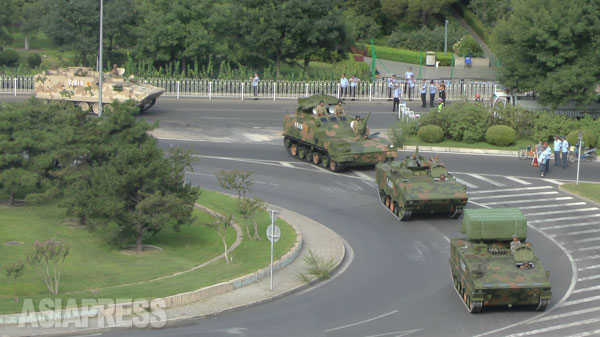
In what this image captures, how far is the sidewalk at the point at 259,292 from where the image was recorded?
1798 cm

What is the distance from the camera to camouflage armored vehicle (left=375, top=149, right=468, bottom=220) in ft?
90.0

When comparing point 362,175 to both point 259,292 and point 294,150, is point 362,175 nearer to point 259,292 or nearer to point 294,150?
point 294,150

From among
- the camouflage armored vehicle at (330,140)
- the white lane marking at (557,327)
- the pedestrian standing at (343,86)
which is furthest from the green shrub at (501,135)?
the white lane marking at (557,327)

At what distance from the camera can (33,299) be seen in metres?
19.4

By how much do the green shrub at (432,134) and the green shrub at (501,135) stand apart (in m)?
2.29

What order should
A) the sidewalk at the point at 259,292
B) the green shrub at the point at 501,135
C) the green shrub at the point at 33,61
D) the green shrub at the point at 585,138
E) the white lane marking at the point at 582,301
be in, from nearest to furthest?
the sidewalk at the point at 259,292 < the white lane marking at the point at 582,301 < the green shrub at the point at 585,138 < the green shrub at the point at 501,135 < the green shrub at the point at 33,61

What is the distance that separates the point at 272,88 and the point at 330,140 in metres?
18.7

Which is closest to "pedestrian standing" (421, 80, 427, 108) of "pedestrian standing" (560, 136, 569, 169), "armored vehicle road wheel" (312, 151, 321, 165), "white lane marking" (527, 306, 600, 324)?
"pedestrian standing" (560, 136, 569, 169)

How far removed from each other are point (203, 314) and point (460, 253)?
6379 mm

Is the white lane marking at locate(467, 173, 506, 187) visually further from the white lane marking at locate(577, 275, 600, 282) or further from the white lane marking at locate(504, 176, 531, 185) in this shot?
the white lane marking at locate(577, 275, 600, 282)

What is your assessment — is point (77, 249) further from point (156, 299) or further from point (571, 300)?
point (571, 300)

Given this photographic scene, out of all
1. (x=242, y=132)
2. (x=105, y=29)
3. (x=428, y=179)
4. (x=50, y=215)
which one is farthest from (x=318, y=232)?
(x=105, y=29)

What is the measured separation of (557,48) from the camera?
42.3 metres

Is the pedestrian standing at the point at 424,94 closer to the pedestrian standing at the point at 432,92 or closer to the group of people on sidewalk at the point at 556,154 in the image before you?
the pedestrian standing at the point at 432,92
